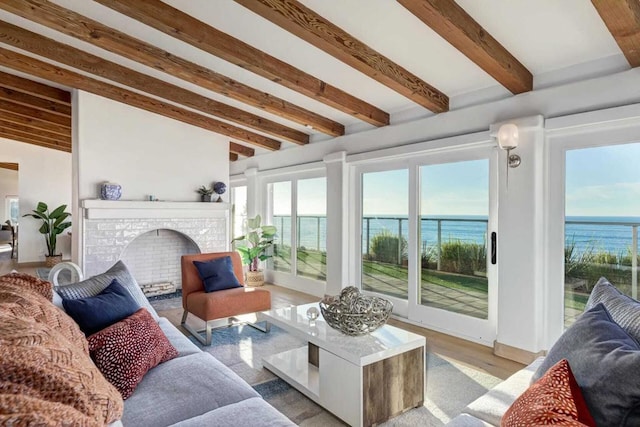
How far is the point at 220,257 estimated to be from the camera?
13.8ft

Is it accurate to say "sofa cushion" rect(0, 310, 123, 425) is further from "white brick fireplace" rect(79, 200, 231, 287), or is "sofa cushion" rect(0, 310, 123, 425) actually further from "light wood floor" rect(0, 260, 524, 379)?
"white brick fireplace" rect(79, 200, 231, 287)

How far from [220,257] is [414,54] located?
283 cm

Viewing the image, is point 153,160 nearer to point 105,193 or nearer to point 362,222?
point 105,193

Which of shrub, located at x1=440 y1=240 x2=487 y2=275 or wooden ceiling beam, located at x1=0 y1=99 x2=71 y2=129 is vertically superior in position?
wooden ceiling beam, located at x1=0 y1=99 x2=71 y2=129

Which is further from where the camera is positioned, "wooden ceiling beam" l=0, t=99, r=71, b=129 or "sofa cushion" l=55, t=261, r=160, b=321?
"wooden ceiling beam" l=0, t=99, r=71, b=129

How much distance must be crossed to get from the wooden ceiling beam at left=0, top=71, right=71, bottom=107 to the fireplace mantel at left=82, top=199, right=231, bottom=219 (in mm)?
1512

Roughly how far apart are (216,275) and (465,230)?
8.62 ft

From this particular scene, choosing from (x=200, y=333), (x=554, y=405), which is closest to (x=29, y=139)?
(x=200, y=333)

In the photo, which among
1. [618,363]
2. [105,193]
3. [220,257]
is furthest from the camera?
[105,193]

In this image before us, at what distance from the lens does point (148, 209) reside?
5.31m

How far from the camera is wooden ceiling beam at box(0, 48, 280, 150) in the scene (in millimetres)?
4020

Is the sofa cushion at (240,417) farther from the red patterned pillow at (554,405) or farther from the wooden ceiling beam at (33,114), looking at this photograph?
the wooden ceiling beam at (33,114)

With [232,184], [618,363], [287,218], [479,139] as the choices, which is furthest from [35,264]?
[618,363]

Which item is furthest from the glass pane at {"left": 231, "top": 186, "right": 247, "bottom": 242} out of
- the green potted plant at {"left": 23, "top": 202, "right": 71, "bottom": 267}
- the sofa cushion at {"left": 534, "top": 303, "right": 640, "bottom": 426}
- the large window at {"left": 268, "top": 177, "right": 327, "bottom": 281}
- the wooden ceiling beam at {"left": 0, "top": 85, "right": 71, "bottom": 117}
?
the sofa cushion at {"left": 534, "top": 303, "right": 640, "bottom": 426}
